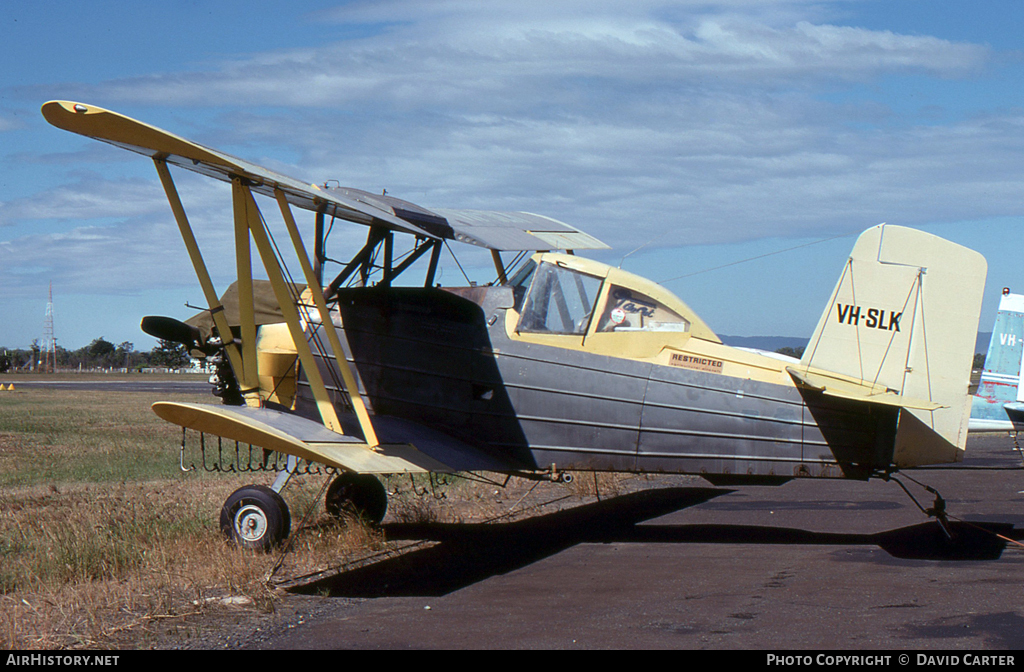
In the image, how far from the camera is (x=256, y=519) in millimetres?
7578

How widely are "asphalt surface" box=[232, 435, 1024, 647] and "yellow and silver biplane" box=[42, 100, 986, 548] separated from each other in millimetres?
821

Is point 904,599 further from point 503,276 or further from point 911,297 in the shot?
point 503,276

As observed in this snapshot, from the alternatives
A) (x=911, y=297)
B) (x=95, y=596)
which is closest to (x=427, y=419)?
(x=95, y=596)

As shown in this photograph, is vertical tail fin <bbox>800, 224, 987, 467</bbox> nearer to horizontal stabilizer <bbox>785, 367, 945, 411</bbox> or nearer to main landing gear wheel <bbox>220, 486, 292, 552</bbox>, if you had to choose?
horizontal stabilizer <bbox>785, 367, 945, 411</bbox>

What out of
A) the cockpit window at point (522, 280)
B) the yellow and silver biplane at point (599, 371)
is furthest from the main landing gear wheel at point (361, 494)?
the cockpit window at point (522, 280)

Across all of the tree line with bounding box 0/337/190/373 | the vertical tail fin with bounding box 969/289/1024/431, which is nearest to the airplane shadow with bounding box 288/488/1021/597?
the vertical tail fin with bounding box 969/289/1024/431

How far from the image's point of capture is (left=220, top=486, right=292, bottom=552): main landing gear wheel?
296 inches

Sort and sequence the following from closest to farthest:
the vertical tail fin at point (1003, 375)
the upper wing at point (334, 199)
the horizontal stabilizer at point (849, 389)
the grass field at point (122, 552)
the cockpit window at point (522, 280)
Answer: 1. the grass field at point (122, 552)
2. the upper wing at point (334, 199)
3. the horizontal stabilizer at point (849, 389)
4. the cockpit window at point (522, 280)
5. the vertical tail fin at point (1003, 375)

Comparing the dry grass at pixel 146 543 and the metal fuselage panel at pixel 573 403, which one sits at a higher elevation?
the metal fuselage panel at pixel 573 403

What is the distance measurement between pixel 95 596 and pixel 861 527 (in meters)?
7.29

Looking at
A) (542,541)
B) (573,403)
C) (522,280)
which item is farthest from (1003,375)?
(522,280)

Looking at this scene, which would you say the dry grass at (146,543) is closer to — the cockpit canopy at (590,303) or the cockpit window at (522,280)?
the cockpit canopy at (590,303)

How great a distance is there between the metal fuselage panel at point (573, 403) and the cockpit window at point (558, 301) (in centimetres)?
19

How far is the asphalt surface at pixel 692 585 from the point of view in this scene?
531cm
